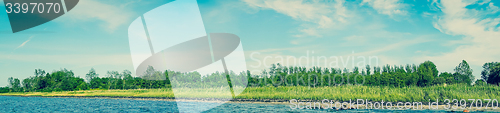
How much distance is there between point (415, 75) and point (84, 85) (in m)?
94.1

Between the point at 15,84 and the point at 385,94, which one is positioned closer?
the point at 385,94

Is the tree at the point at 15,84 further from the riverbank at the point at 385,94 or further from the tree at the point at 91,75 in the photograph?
the riverbank at the point at 385,94

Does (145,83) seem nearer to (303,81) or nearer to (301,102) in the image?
(303,81)

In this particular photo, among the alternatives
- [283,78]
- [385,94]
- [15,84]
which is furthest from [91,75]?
[385,94]

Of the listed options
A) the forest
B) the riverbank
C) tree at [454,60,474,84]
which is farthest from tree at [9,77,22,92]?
tree at [454,60,474,84]

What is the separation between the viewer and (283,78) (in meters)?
76.1

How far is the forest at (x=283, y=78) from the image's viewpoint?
225 ft

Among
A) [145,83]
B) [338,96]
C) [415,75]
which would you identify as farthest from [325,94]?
[145,83]

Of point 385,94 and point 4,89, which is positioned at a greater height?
point 385,94

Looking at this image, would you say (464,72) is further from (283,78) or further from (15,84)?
(15,84)

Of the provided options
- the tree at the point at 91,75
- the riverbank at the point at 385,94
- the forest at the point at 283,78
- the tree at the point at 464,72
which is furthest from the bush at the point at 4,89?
the tree at the point at 464,72

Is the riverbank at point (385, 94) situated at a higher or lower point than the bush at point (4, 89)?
higher

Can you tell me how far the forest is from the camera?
6862 centimetres

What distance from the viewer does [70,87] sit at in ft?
310
